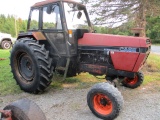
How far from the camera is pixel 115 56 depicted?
14.4 feet

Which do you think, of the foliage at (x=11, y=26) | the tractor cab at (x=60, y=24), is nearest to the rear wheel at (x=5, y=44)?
the tractor cab at (x=60, y=24)

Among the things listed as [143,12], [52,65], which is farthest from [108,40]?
[143,12]

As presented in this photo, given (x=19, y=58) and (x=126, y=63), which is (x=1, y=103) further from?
(x=126, y=63)

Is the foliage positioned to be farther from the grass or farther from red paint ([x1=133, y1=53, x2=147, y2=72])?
red paint ([x1=133, y1=53, x2=147, y2=72])

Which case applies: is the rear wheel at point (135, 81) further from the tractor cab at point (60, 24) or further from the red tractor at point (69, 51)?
the tractor cab at point (60, 24)

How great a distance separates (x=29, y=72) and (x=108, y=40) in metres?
2.21

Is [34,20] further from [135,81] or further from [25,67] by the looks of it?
[135,81]

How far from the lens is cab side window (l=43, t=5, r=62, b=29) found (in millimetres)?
4793

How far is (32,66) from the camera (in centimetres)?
493

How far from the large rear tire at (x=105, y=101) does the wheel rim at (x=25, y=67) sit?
6.39 feet

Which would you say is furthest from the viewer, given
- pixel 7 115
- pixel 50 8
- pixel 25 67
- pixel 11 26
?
pixel 11 26

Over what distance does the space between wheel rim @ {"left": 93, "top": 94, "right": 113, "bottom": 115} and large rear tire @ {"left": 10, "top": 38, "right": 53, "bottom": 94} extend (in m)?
1.36

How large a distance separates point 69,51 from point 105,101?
4.95ft

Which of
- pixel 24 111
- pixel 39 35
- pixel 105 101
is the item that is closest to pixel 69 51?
pixel 39 35
